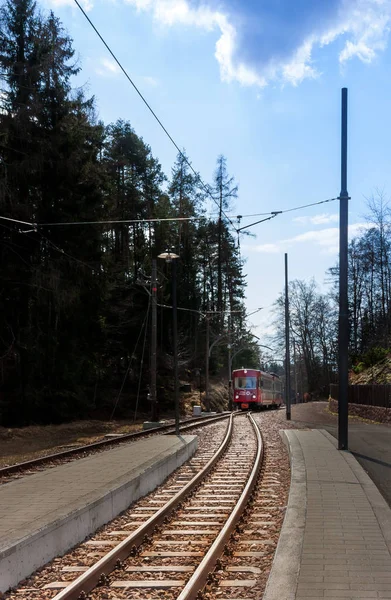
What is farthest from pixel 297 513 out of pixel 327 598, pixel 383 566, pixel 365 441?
pixel 365 441

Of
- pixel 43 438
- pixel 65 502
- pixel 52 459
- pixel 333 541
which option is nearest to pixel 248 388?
pixel 43 438

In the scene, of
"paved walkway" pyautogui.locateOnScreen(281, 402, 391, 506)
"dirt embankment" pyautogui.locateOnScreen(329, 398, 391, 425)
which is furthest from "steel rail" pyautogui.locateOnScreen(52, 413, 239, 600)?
"dirt embankment" pyautogui.locateOnScreen(329, 398, 391, 425)

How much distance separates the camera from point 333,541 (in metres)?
6.77

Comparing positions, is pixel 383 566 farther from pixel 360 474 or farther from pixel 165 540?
pixel 360 474

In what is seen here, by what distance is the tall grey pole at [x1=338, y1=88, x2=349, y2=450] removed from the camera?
15.9 m

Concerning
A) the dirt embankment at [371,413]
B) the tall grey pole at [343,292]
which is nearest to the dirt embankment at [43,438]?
the tall grey pole at [343,292]

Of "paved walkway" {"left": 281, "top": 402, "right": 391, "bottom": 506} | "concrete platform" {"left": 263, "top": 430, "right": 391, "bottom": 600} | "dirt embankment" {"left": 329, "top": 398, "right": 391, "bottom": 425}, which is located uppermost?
"dirt embankment" {"left": 329, "top": 398, "right": 391, "bottom": 425}

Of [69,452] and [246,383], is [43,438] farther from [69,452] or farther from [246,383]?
[246,383]

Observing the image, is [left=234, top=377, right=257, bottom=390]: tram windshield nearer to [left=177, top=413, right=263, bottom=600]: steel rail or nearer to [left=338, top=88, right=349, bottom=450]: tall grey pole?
[left=338, top=88, right=349, bottom=450]: tall grey pole

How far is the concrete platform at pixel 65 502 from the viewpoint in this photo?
19.5ft

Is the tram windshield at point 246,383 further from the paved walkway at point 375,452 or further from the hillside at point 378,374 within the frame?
the paved walkway at point 375,452

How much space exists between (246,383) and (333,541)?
136 feet

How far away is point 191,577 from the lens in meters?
5.89

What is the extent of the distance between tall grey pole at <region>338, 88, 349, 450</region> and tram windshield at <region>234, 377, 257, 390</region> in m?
31.7
